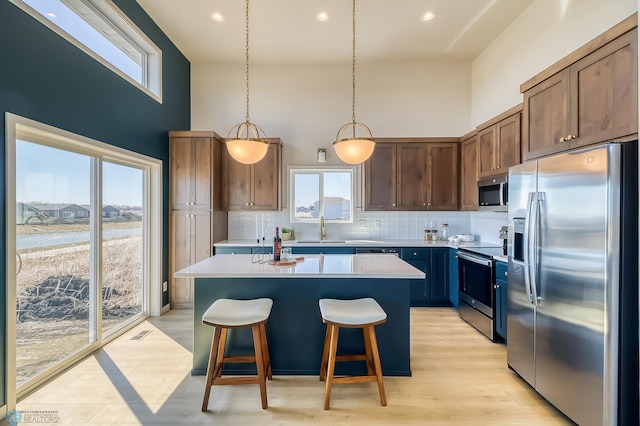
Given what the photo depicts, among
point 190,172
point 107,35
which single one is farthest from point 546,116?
point 107,35

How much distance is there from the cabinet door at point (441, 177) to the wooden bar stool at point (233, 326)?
10.6 feet

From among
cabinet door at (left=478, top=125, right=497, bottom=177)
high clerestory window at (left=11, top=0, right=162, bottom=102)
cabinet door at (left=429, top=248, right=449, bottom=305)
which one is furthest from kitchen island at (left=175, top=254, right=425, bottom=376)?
high clerestory window at (left=11, top=0, right=162, bottom=102)

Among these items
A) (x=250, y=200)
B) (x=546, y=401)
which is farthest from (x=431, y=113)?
(x=546, y=401)

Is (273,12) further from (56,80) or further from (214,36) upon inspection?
(56,80)

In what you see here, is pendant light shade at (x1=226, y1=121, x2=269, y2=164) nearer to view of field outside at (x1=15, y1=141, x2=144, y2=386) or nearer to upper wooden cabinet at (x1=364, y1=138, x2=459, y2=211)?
view of field outside at (x1=15, y1=141, x2=144, y2=386)

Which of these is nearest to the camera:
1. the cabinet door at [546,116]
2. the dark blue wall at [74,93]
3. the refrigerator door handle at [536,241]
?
the dark blue wall at [74,93]

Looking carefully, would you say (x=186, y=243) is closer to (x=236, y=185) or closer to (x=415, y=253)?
(x=236, y=185)

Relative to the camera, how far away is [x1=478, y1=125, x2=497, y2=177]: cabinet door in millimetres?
3633

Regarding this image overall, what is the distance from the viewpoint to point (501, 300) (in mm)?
3078

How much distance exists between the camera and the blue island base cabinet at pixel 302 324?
2.52 meters

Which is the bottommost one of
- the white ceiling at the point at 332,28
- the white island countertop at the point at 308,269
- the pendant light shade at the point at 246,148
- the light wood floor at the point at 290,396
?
the light wood floor at the point at 290,396

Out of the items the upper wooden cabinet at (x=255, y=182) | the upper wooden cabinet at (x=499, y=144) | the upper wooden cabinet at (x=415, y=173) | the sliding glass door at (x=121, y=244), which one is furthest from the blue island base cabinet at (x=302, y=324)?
the upper wooden cabinet at (x=415, y=173)

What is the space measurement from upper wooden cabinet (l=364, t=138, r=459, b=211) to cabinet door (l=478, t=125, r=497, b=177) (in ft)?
2.06

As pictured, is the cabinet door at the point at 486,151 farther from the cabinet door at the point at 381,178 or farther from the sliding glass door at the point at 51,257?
the sliding glass door at the point at 51,257
